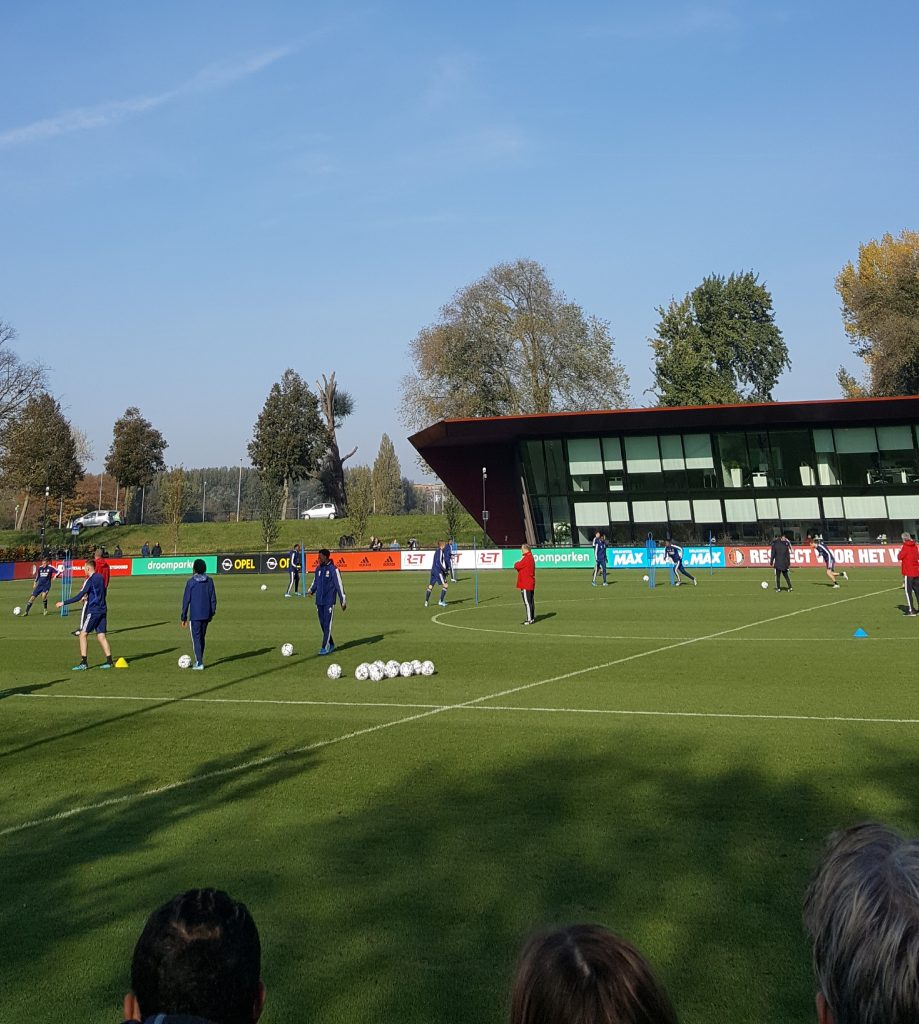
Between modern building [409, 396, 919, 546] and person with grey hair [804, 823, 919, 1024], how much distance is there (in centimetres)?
5281

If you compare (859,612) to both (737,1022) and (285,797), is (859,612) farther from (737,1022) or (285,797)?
(737,1022)

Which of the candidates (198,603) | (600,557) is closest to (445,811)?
(198,603)

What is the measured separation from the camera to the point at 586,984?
2.01 meters

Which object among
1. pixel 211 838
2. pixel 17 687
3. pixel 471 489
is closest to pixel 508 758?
pixel 211 838

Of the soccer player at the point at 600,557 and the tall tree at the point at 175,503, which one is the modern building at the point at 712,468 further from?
the tall tree at the point at 175,503

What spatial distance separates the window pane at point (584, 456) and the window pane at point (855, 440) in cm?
1353

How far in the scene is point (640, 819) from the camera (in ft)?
25.8

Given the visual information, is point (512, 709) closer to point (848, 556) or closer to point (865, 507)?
point (848, 556)

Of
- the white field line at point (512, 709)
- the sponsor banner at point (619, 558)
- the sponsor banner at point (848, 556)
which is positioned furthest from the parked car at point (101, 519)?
the white field line at point (512, 709)

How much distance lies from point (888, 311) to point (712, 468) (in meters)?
23.6

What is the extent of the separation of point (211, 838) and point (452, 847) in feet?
6.38

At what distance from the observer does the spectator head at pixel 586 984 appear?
198 centimetres

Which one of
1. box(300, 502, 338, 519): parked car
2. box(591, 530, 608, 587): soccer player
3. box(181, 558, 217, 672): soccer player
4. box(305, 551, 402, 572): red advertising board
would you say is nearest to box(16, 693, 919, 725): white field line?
box(181, 558, 217, 672): soccer player

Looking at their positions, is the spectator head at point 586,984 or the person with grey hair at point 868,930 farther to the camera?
the spectator head at point 586,984
